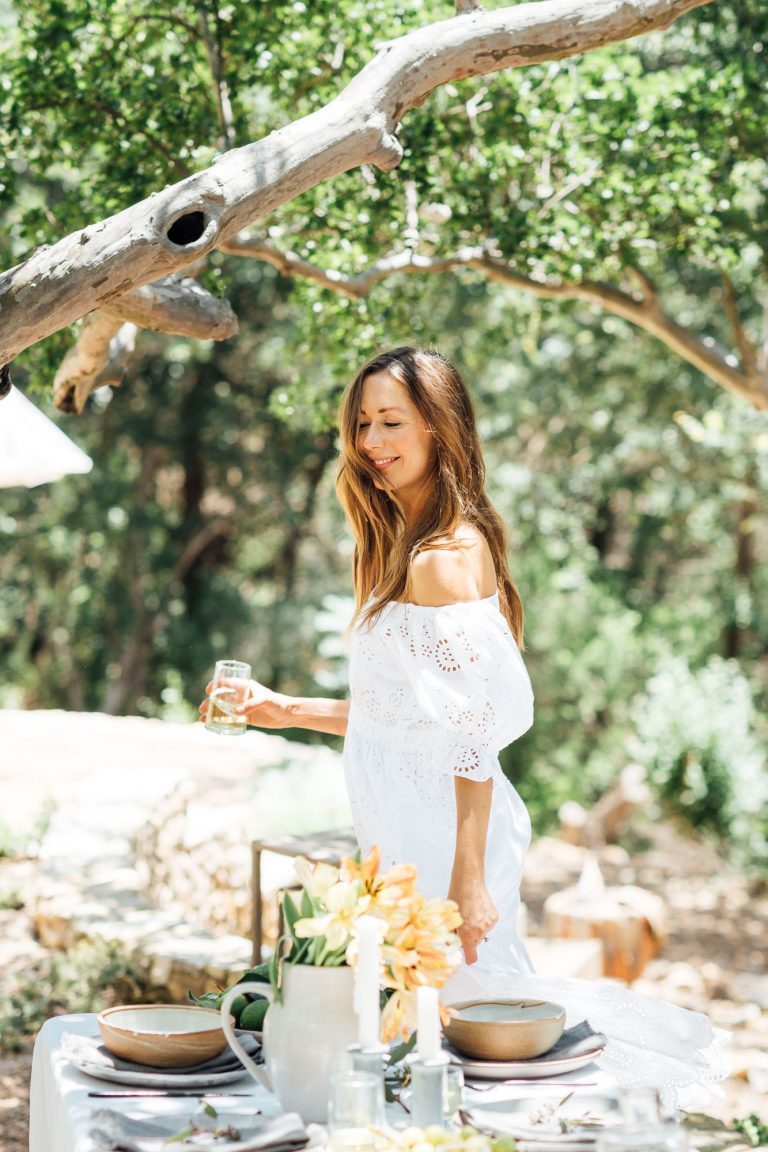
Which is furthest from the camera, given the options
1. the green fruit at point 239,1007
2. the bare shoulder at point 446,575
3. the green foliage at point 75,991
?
the green foliage at point 75,991

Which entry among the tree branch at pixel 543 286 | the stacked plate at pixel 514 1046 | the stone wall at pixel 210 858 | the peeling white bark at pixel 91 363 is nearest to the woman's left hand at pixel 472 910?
the stacked plate at pixel 514 1046

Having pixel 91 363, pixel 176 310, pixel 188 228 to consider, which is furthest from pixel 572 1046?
pixel 91 363

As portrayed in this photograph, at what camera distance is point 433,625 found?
95.7 inches

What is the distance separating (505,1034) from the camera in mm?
2053

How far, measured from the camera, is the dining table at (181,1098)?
75.2 inches

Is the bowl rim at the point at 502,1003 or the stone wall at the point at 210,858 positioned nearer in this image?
the bowl rim at the point at 502,1003

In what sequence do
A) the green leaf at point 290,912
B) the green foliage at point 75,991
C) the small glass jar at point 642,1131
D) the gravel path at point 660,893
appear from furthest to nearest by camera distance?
the gravel path at point 660,893
the green foliage at point 75,991
the green leaf at point 290,912
the small glass jar at point 642,1131

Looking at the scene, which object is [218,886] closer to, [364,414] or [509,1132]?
[364,414]

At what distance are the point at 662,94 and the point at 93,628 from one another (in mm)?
11825

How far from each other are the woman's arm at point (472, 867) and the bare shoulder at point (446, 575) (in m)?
0.35

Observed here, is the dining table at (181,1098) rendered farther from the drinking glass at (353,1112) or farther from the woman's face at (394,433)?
the woman's face at (394,433)

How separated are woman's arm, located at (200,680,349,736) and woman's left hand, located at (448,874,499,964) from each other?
0.61 meters

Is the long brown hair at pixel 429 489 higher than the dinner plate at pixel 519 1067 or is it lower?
higher

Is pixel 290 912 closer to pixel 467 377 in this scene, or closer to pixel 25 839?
pixel 25 839
